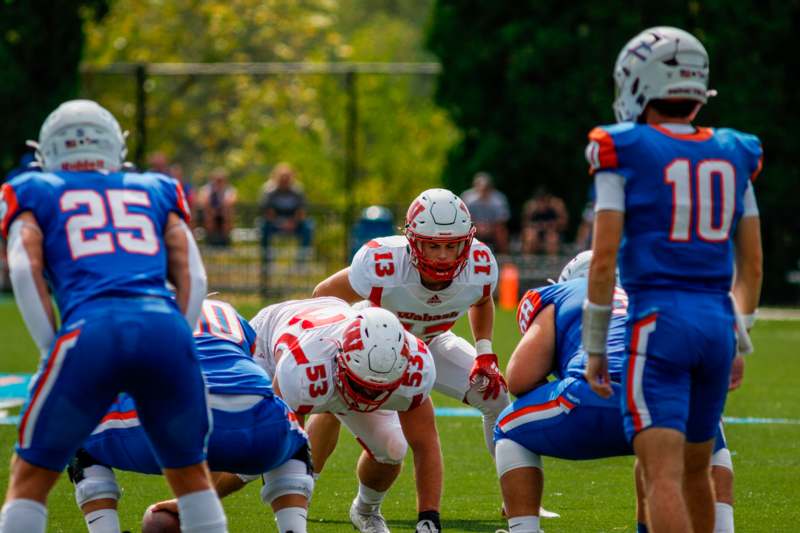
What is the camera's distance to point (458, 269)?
6734mm

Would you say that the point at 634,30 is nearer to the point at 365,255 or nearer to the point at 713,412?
the point at 365,255

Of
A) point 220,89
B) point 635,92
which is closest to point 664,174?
point 635,92

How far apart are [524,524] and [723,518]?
2.30 feet

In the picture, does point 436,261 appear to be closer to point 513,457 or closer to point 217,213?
point 513,457

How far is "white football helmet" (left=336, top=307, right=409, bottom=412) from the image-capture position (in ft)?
18.2

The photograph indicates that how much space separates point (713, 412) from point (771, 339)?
10611 millimetres

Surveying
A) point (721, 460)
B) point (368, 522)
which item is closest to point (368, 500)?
point (368, 522)

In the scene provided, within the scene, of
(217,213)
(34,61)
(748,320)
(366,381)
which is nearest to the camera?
(748,320)

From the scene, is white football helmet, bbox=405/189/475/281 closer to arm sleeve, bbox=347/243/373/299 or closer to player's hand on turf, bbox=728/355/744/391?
arm sleeve, bbox=347/243/373/299

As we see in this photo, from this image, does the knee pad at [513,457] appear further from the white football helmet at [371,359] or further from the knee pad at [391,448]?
the knee pad at [391,448]

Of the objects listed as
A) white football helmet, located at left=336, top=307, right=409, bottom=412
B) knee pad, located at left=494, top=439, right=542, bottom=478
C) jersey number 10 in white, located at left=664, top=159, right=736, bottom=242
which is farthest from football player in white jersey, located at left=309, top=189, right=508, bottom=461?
jersey number 10 in white, located at left=664, top=159, right=736, bottom=242

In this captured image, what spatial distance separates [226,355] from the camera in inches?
215

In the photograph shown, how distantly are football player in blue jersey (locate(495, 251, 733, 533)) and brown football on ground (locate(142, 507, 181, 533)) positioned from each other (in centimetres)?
119

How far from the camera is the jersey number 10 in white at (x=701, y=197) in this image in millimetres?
4672
